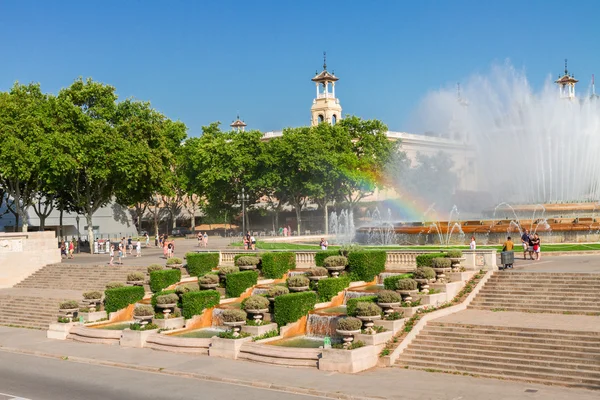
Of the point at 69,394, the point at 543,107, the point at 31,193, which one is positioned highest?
the point at 543,107

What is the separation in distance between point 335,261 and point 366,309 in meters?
9.65

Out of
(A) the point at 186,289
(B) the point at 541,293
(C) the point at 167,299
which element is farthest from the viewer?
(A) the point at 186,289

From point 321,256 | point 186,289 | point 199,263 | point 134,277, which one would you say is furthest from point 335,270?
point 134,277

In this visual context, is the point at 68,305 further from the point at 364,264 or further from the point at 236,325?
the point at 364,264

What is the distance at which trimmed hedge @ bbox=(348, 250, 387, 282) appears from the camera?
35.2m

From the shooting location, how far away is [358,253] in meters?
35.2

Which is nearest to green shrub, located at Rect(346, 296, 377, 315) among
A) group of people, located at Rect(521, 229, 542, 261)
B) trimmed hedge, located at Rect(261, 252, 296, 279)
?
trimmed hedge, located at Rect(261, 252, 296, 279)

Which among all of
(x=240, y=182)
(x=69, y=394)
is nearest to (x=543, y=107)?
(x=240, y=182)

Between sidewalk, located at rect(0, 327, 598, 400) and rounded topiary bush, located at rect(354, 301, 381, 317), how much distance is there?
2244 millimetres

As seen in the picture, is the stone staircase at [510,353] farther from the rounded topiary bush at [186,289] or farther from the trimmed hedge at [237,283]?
the trimmed hedge at [237,283]

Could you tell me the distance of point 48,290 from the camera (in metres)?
45.2

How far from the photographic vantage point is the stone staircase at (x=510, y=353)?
21.6m

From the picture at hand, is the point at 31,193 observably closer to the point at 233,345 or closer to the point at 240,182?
the point at 240,182

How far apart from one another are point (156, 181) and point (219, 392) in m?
45.3
